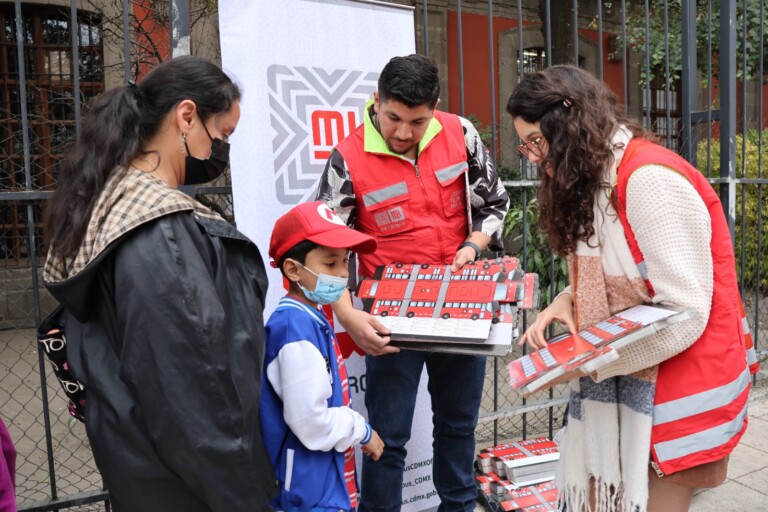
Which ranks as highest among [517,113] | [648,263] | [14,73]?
[14,73]

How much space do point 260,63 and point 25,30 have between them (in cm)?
674

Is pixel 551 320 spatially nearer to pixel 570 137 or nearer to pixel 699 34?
pixel 570 137

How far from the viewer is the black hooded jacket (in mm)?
1379

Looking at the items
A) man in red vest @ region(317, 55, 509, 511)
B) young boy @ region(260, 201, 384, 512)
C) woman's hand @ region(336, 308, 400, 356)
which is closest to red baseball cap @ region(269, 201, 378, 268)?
young boy @ region(260, 201, 384, 512)

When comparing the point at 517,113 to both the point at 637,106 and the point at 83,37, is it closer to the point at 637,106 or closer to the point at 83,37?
the point at 83,37

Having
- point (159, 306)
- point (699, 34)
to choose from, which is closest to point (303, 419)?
point (159, 306)

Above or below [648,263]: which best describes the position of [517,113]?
above

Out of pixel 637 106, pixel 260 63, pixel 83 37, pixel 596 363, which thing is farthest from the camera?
pixel 637 106

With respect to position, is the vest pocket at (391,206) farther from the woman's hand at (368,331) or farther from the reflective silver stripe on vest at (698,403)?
the reflective silver stripe on vest at (698,403)

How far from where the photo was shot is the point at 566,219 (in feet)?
6.33

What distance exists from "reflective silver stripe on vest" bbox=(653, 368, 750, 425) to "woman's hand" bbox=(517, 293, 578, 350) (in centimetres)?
32

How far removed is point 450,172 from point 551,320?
0.79 m

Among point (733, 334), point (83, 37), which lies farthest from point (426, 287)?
Result: point (83, 37)

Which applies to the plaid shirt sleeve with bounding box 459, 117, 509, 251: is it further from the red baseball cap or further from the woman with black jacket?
the woman with black jacket
